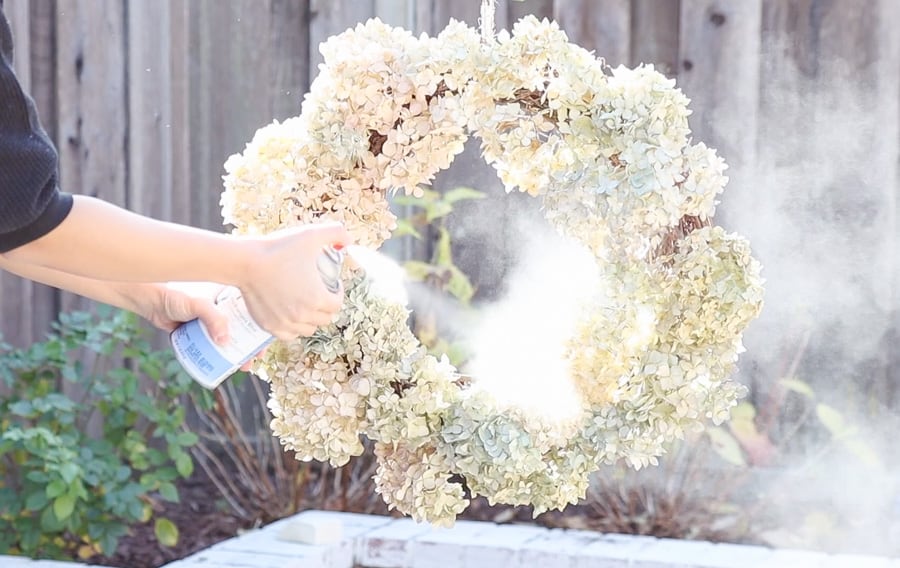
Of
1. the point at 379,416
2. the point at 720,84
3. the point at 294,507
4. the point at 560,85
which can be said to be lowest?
the point at 294,507

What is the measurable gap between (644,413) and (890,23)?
1.52m

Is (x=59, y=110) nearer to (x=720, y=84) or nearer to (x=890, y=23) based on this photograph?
(x=720, y=84)

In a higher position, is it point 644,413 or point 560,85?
point 560,85

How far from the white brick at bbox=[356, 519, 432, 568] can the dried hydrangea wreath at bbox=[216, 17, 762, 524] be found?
586mm

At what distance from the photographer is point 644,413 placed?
1.74 m

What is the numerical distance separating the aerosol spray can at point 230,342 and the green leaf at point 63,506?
102cm

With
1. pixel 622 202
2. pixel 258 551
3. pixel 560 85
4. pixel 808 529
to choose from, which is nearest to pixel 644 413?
pixel 622 202

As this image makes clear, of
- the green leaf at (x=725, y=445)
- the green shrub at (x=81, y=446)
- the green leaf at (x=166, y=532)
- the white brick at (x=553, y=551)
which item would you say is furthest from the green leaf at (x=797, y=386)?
the green leaf at (x=166, y=532)

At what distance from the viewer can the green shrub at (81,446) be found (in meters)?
2.51

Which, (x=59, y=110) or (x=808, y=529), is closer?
(x=808, y=529)

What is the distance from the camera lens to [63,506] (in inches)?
95.0

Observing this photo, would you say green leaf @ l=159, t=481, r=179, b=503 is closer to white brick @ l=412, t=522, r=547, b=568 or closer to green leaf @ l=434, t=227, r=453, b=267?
white brick @ l=412, t=522, r=547, b=568

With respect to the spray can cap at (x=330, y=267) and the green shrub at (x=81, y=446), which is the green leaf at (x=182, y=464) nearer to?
the green shrub at (x=81, y=446)

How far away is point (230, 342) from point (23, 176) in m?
0.31
